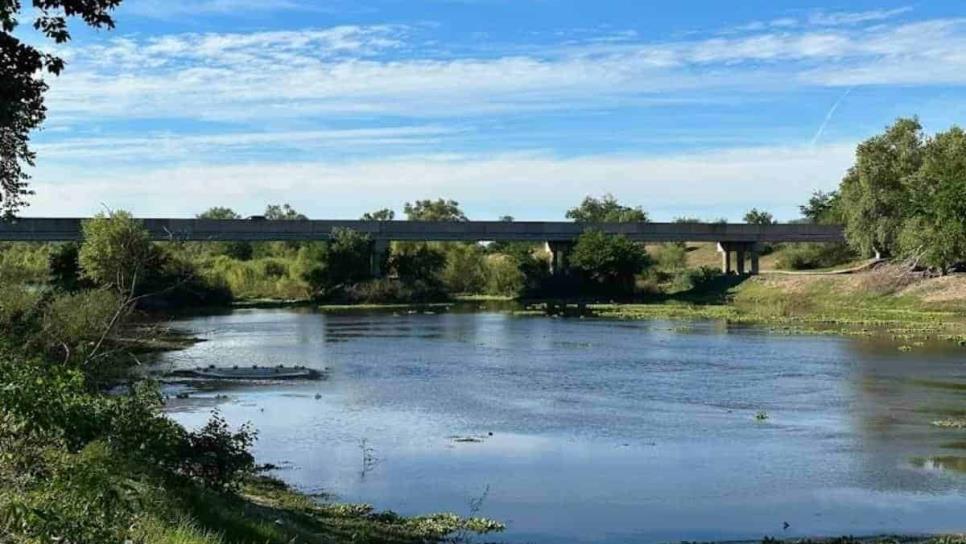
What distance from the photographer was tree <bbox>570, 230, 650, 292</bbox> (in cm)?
10806

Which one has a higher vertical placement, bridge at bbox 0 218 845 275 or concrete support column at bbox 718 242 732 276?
bridge at bbox 0 218 845 275

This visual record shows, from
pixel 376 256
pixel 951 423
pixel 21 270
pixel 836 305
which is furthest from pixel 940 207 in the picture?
pixel 21 270

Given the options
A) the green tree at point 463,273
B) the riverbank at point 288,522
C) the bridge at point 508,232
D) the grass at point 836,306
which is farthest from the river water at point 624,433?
the green tree at point 463,273

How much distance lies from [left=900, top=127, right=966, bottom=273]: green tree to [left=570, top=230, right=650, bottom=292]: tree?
98.1 feet

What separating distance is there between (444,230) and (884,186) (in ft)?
145

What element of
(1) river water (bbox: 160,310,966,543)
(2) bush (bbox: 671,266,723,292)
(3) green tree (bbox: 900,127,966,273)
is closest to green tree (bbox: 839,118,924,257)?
(3) green tree (bbox: 900,127,966,273)

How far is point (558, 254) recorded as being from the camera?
117 meters

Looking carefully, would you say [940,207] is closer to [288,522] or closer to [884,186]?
[884,186]

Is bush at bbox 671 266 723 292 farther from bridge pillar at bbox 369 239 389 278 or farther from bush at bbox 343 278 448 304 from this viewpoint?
bridge pillar at bbox 369 239 389 278

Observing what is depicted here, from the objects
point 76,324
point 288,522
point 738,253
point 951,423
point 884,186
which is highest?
point 884,186

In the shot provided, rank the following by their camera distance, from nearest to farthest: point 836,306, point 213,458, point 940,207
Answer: point 213,458
point 940,207
point 836,306

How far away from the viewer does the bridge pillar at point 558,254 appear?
115250mm

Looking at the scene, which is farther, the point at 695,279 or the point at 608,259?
the point at 695,279

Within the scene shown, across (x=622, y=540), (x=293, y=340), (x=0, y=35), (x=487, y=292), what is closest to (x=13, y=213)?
(x=0, y=35)
